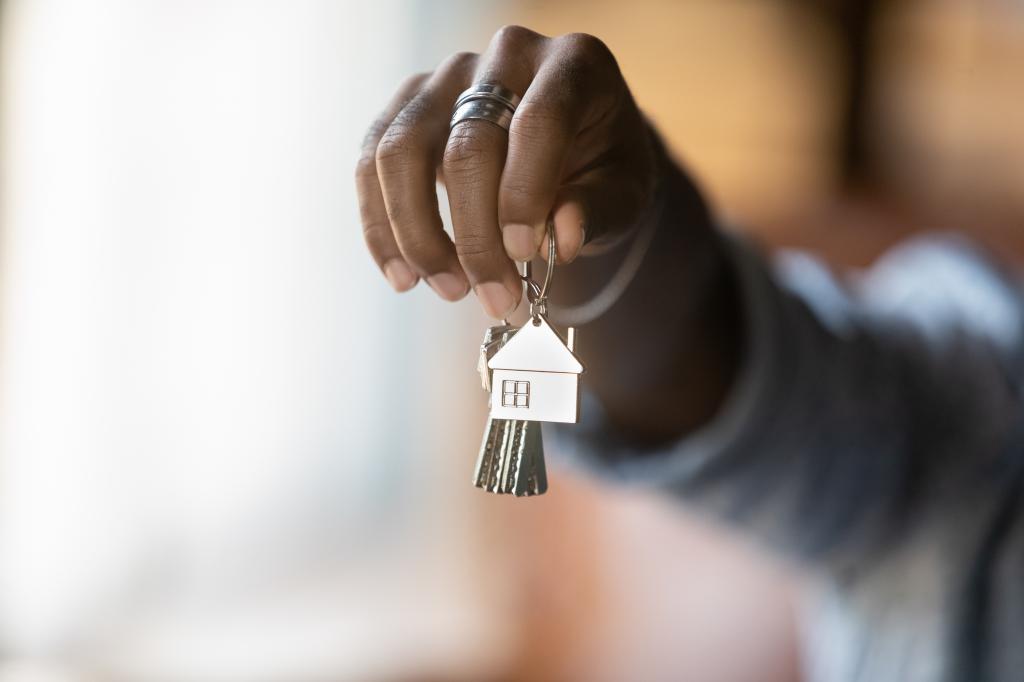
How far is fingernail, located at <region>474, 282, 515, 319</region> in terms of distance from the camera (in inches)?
8.1

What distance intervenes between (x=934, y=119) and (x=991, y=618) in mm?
1172

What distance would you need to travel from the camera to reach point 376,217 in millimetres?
222

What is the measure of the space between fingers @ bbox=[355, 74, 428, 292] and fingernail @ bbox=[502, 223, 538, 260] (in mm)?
29

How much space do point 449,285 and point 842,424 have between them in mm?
416

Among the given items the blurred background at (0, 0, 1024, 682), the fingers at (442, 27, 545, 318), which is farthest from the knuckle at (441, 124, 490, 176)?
the blurred background at (0, 0, 1024, 682)

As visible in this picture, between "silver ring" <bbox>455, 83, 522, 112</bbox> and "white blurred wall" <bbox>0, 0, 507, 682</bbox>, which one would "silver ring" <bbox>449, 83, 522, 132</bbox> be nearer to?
"silver ring" <bbox>455, 83, 522, 112</bbox>

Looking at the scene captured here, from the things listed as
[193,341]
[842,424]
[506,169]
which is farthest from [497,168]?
[193,341]

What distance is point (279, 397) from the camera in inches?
44.3

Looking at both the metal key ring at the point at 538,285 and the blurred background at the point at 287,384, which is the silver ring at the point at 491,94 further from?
the blurred background at the point at 287,384

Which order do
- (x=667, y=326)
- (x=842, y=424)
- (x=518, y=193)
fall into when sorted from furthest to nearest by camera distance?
(x=842, y=424)
(x=667, y=326)
(x=518, y=193)

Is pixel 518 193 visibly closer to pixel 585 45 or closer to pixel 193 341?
pixel 585 45

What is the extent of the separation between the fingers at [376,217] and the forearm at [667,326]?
8cm

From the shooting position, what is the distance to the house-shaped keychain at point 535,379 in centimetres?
21

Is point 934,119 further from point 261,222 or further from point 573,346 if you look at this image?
point 573,346
